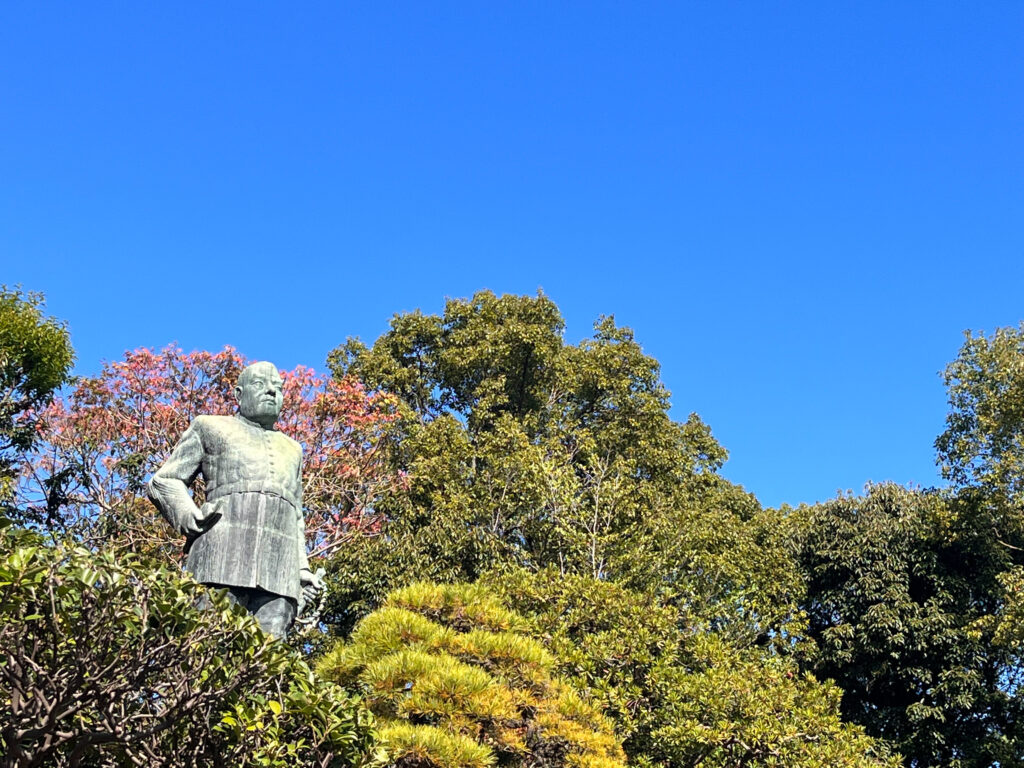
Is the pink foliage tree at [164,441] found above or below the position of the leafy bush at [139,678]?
above

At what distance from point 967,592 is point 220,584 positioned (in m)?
14.9

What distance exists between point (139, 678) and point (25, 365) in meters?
12.1

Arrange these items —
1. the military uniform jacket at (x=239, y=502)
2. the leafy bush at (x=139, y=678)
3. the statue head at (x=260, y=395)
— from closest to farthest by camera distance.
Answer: the leafy bush at (x=139, y=678)
the military uniform jacket at (x=239, y=502)
the statue head at (x=260, y=395)

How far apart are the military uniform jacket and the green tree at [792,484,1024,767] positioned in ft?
42.3

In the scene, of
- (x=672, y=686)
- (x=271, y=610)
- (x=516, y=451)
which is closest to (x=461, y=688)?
(x=271, y=610)

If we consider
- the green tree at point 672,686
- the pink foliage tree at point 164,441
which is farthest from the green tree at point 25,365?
the green tree at point 672,686

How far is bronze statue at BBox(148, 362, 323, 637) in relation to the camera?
494 centimetres

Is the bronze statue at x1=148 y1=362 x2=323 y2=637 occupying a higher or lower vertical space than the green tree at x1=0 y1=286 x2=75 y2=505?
lower

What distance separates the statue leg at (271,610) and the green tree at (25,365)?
1029 cm

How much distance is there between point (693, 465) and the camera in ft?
58.3

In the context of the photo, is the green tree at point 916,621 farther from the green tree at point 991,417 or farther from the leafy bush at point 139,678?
the leafy bush at point 139,678

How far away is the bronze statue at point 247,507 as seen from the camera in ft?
16.2

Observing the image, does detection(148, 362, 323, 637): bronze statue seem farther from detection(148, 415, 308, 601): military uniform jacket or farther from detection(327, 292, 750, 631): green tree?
detection(327, 292, 750, 631): green tree

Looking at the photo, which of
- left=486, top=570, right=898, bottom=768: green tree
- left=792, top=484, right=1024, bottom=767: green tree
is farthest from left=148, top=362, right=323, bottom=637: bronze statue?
left=792, top=484, right=1024, bottom=767: green tree
